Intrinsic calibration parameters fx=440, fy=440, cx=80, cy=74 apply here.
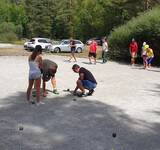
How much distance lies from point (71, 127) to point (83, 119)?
0.98 meters

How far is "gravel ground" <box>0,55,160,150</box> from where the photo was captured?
9664mm

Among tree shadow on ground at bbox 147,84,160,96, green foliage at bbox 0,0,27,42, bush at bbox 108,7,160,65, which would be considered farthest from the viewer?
green foliage at bbox 0,0,27,42

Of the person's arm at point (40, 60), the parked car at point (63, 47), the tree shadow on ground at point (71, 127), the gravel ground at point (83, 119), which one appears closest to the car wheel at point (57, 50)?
the parked car at point (63, 47)

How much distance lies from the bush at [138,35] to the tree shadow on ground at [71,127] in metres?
17.4

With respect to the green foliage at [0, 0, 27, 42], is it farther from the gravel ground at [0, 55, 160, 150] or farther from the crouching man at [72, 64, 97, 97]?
the crouching man at [72, 64, 97, 97]

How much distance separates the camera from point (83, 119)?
12.0 meters

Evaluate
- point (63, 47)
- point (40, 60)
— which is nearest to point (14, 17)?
point (63, 47)

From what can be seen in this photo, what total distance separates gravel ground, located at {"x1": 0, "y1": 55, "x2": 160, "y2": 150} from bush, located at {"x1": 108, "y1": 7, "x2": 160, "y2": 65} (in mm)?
12289

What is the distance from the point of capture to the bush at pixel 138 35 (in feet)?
101

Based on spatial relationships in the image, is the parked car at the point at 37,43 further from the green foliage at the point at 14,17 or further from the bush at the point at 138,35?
the green foliage at the point at 14,17

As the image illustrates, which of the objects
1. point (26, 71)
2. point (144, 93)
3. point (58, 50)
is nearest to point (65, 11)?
point (58, 50)

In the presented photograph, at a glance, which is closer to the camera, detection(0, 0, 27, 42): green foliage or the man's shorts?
the man's shorts

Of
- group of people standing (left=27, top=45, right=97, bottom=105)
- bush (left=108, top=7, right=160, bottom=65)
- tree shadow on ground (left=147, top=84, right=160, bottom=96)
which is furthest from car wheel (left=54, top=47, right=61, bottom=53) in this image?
group of people standing (left=27, top=45, right=97, bottom=105)

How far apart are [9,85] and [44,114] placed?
19.9 ft
